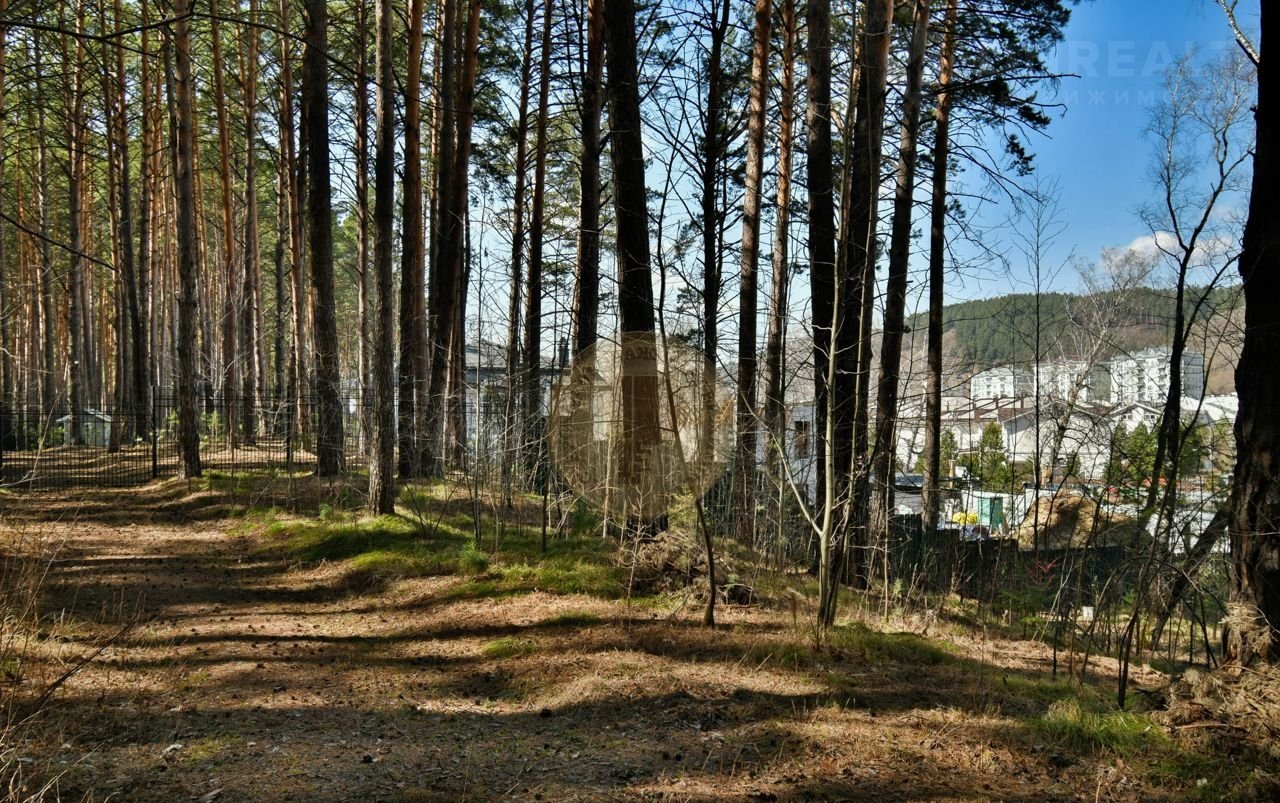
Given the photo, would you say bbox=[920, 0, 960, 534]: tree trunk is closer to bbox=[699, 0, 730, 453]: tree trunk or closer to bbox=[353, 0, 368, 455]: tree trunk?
bbox=[699, 0, 730, 453]: tree trunk

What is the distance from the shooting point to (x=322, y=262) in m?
11.0

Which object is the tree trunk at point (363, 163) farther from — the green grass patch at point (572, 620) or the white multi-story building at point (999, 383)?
the white multi-story building at point (999, 383)

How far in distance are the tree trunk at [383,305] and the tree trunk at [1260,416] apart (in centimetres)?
760

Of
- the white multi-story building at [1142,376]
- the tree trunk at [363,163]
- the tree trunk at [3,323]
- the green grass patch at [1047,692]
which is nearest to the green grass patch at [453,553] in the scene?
the green grass patch at [1047,692]

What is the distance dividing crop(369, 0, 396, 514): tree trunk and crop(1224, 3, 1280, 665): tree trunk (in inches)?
299

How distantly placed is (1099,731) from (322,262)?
1060 cm

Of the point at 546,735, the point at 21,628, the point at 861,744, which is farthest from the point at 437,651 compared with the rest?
the point at 861,744

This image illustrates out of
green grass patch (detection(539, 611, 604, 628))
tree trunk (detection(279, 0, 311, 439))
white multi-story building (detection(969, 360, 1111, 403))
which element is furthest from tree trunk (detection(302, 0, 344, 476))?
white multi-story building (detection(969, 360, 1111, 403))

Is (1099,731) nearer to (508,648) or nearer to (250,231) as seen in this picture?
(508,648)

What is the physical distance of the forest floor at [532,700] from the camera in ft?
11.0

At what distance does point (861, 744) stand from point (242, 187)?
2574 centimetres

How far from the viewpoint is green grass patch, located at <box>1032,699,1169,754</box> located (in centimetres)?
363

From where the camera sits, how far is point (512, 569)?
696 cm

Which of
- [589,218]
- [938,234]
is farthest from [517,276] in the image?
[938,234]
